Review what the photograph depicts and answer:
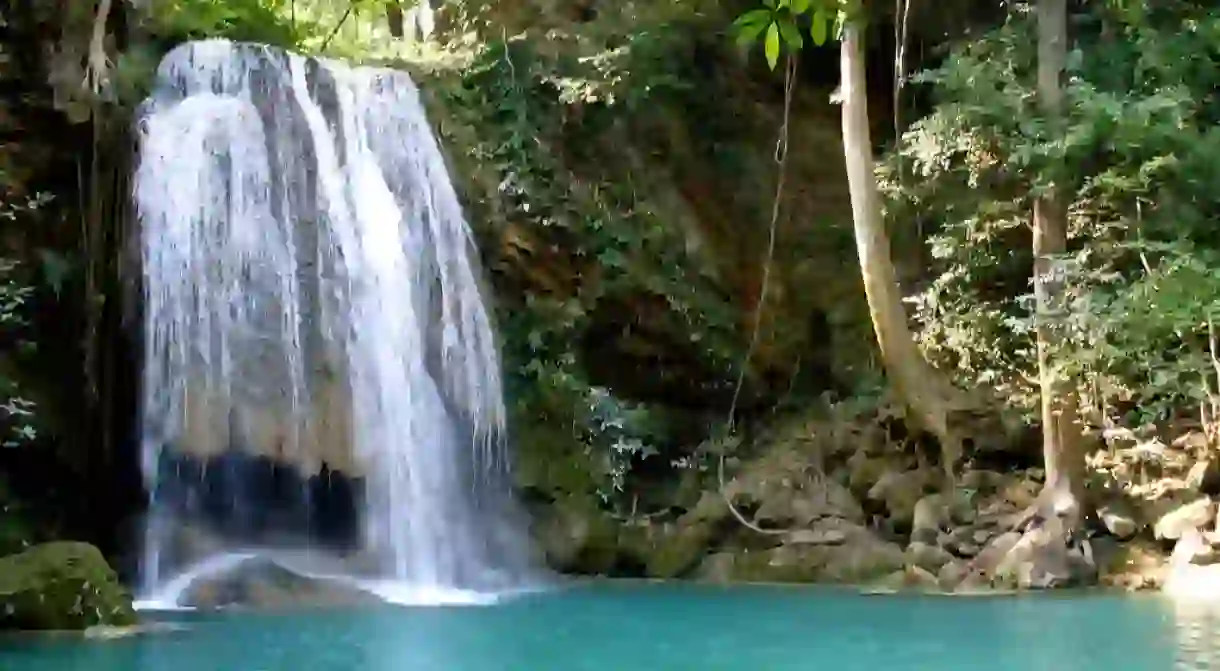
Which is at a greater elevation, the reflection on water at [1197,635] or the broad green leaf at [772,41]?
the broad green leaf at [772,41]

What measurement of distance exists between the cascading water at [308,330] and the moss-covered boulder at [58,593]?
2217 mm

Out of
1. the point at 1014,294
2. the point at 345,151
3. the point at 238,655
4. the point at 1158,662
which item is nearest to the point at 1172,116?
the point at 1014,294

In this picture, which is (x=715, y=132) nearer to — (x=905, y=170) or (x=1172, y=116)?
(x=905, y=170)

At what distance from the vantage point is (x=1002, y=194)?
12.3m

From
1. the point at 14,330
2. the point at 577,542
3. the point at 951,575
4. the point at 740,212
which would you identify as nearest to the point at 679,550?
the point at 577,542

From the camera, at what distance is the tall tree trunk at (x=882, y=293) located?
39.5ft

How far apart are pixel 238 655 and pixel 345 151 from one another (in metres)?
6.82

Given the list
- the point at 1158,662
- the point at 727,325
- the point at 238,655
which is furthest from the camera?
the point at 727,325

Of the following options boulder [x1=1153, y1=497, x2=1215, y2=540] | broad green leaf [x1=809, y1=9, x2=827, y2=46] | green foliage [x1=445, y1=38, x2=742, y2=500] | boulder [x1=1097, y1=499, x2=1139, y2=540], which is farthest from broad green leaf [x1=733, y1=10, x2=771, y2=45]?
green foliage [x1=445, y1=38, x2=742, y2=500]

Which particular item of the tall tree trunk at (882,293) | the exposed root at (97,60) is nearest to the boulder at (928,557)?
the tall tree trunk at (882,293)

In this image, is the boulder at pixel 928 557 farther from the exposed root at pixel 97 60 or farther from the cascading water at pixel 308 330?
the exposed root at pixel 97 60

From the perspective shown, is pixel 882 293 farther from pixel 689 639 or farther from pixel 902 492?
pixel 689 639

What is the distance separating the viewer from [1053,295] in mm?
11156

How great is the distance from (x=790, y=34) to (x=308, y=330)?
935 cm
